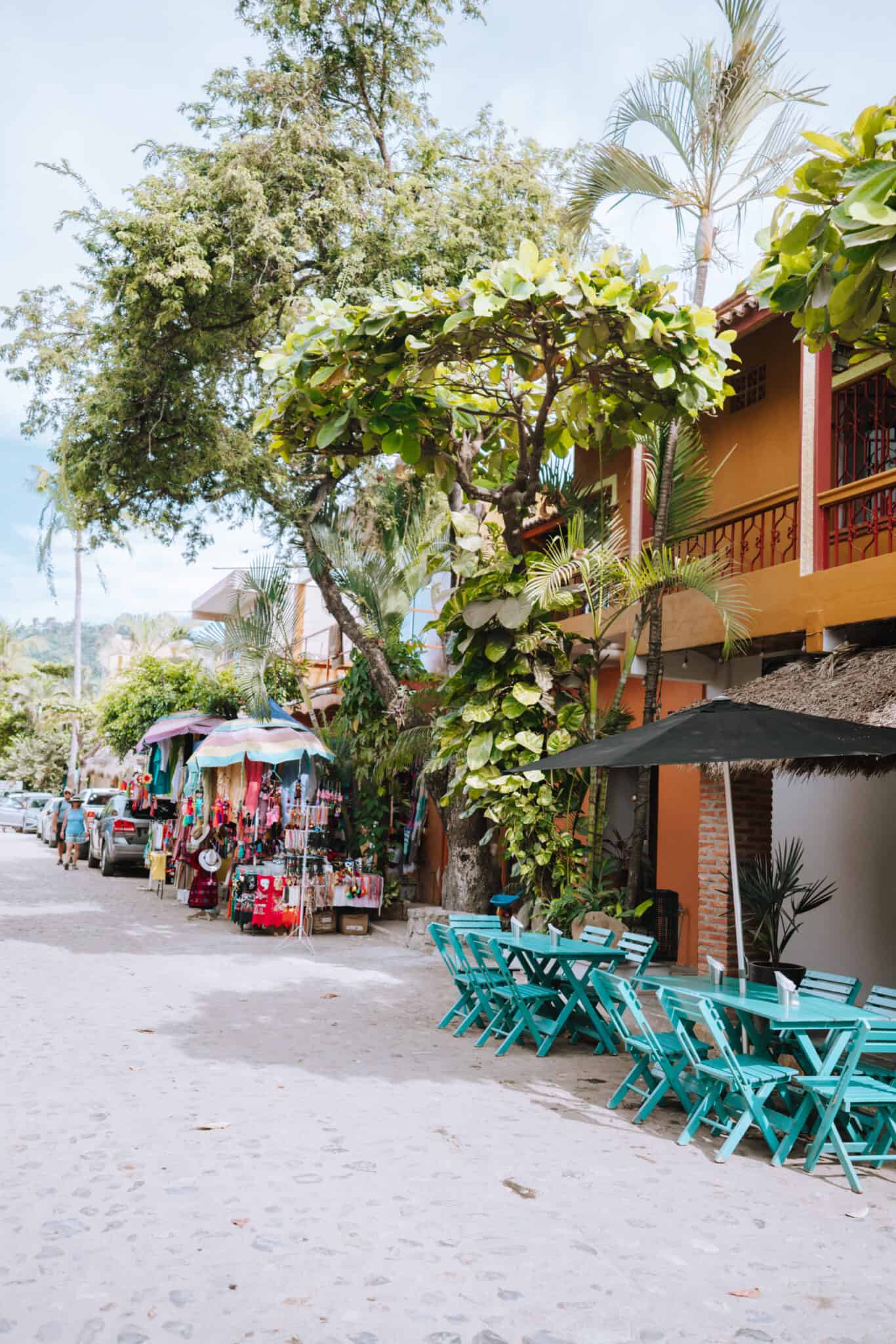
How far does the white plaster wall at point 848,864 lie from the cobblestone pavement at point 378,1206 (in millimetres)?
2973

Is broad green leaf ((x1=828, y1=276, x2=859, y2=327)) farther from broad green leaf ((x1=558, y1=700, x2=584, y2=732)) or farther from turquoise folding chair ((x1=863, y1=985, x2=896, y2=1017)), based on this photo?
broad green leaf ((x1=558, y1=700, x2=584, y2=732))

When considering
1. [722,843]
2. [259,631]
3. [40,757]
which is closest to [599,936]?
[722,843]

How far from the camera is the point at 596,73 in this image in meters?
12.7

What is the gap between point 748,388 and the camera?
39.9 ft

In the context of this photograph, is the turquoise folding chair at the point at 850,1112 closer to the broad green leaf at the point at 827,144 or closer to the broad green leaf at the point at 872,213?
the broad green leaf at the point at 872,213

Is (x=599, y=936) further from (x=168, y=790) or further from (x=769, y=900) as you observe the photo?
(x=168, y=790)

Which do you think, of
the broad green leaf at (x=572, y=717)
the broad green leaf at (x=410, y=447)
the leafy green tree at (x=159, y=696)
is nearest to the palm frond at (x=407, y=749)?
the broad green leaf at (x=572, y=717)

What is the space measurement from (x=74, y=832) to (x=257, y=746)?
10.2 meters

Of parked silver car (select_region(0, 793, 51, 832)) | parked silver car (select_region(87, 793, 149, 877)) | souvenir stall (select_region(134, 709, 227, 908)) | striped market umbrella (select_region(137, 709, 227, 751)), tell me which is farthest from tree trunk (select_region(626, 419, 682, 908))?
parked silver car (select_region(0, 793, 51, 832))

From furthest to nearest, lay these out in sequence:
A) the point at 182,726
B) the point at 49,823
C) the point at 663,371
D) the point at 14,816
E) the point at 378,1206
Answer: the point at 14,816 < the point at 49,823 < the point at 182,726 < the point at 663,371 < the point at 378,1206

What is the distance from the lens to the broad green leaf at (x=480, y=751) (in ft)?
37.6

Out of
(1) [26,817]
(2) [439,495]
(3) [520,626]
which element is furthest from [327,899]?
(1) [26,817]

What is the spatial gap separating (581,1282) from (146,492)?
13.9 m

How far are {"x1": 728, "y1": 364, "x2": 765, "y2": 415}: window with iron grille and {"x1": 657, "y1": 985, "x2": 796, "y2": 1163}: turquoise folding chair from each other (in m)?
7.88
